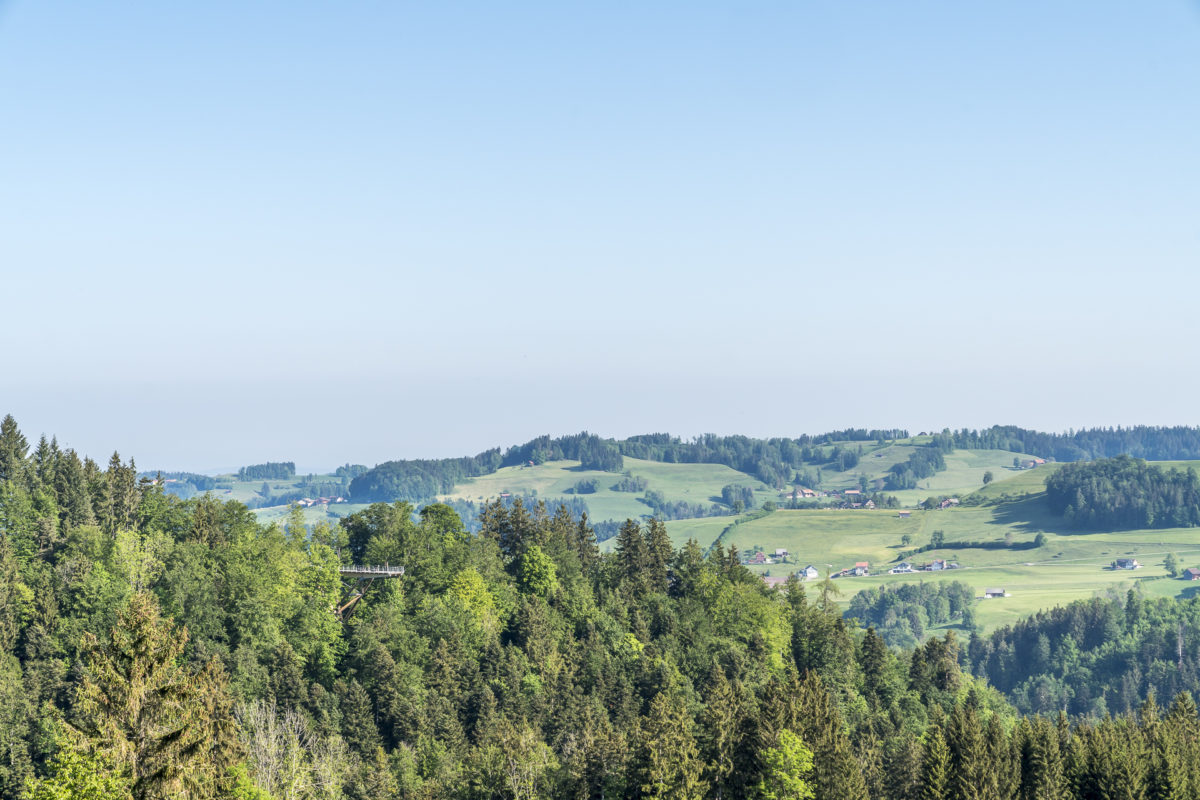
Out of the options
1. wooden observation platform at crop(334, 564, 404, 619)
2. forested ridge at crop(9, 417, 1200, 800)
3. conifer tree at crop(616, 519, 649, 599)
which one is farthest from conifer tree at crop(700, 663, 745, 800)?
conifer tree at crop(616, 519, 649, 599)

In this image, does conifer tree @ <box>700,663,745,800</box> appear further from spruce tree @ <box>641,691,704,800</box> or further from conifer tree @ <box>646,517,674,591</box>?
conifer tree @ <box>646,517,674,591</box>

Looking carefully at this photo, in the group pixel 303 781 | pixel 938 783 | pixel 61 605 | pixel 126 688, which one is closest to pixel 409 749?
pixel 303 781

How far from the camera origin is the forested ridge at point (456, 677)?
240 ft

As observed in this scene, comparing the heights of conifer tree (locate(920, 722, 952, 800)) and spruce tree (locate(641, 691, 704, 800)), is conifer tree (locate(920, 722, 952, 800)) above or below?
below

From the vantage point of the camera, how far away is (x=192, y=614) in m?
110

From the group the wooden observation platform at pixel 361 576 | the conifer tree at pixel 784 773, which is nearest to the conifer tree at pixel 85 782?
the conifer tree at pixel 784 773

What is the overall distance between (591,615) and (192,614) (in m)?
41.9

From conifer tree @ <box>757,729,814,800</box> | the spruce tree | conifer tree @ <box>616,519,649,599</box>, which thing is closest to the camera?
the spruce tree

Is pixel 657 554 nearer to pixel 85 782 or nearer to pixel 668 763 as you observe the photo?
pixel 668 763

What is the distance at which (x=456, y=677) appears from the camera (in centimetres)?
11319

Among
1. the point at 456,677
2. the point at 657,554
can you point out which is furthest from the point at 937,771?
the point at 657,554

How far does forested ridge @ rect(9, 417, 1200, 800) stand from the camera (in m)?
73.2

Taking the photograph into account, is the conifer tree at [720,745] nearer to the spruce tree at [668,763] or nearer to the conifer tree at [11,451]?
the spruce tree at [668,763]

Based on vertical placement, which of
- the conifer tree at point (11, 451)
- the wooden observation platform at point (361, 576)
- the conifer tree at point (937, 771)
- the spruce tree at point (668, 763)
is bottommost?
the conifer tree at point (937, 771)
